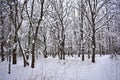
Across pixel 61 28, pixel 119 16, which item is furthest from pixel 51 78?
pixel 61 28

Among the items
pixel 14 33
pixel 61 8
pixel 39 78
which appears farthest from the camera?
pixel 61 8

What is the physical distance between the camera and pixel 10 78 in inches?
426

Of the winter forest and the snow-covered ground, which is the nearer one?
the snow-covered ground

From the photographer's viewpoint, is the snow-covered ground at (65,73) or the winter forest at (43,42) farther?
the winter forest at (43,42)

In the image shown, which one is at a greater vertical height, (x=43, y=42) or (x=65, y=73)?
(x=43, y=42)

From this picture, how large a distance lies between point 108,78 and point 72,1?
19.4m

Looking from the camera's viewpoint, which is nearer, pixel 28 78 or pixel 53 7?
pixel 28 78

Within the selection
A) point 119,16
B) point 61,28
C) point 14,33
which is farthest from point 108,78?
point 61,28

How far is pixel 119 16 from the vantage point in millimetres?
19703

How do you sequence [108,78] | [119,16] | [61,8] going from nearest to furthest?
[108,78]
[119,16]
[61,8]

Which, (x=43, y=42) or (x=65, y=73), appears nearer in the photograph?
(x=65, y=73)

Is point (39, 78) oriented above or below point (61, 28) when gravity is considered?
below

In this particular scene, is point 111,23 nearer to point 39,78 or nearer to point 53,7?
point 53,7

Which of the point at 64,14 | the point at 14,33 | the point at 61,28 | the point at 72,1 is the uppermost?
the point at 72,1
